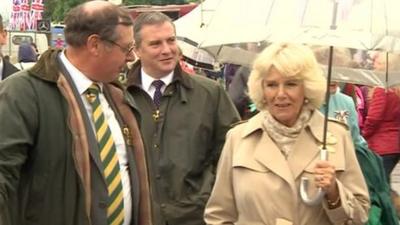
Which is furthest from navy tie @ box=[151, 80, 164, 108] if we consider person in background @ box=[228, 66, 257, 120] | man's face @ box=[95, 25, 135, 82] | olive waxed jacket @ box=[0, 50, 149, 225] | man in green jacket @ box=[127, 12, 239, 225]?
person in background @ box=[228, 66, 257, 120]

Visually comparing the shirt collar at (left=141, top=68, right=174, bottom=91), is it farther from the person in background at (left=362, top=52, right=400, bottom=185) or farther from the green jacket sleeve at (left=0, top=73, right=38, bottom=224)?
the person in background at (left=362, top=52, right=400, bottom=185)

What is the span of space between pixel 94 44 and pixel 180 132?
1446mm

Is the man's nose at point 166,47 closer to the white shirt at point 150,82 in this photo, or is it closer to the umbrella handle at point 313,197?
the white shirt at point 150,82

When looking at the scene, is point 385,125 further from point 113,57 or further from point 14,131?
point 14,131

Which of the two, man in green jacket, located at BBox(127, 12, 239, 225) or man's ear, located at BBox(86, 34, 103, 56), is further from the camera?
man in green jacket, located at BBox(127, 12, 239, 225)

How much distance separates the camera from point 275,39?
4.27m

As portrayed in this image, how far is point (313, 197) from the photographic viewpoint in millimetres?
4109

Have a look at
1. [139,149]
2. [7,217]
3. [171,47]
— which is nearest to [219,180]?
[139,149]

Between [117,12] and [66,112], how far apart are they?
0.55 m

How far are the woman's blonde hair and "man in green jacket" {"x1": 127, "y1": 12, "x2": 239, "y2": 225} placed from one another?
1.31 metres

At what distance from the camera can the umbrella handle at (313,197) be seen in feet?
13.3

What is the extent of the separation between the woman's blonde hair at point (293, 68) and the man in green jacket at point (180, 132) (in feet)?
4.29

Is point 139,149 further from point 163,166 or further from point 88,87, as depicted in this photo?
point 163,166

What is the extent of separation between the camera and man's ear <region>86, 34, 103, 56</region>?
4.27 m
